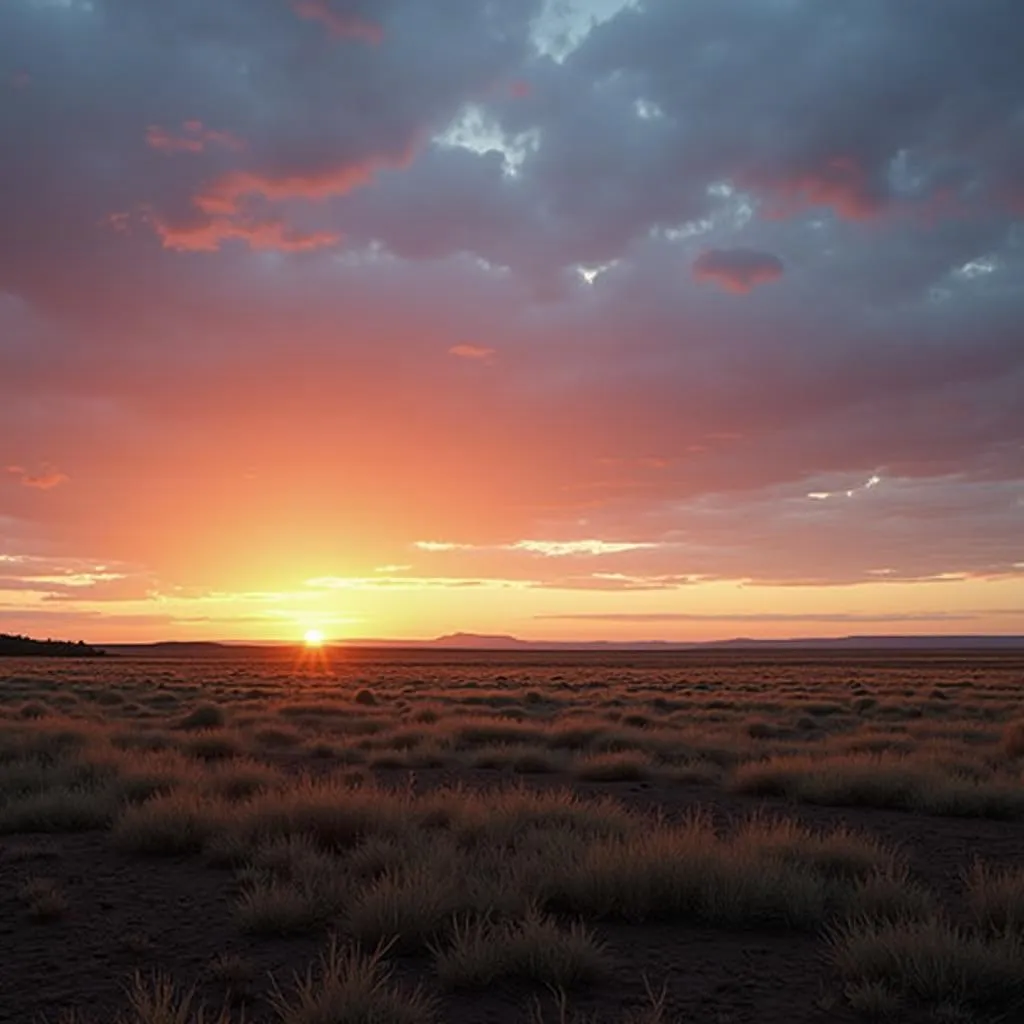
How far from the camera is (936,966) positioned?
6.49 meters

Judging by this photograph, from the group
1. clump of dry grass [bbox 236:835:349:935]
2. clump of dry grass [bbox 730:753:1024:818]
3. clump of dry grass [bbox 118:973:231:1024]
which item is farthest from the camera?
clump of dry grass [bbox 730:753:1024:818]

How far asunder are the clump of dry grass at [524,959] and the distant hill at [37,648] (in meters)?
120

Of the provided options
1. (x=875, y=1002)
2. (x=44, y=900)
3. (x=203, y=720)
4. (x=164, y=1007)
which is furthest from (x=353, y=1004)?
(x=203, y=720)

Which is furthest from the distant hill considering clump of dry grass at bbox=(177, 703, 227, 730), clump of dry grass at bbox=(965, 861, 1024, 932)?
clump of dry grass at bbox=(965, 861, 1024, 932)

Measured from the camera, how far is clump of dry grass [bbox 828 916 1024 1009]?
6422 millimetres

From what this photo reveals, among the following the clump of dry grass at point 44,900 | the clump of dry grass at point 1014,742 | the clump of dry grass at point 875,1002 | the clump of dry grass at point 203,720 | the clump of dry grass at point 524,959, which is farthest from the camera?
the clump of dry grass at point 203,720

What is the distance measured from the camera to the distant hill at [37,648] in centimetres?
11806

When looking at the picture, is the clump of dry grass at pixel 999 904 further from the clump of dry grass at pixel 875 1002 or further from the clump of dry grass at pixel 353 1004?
the clump of dry grass at pixel 353 1004

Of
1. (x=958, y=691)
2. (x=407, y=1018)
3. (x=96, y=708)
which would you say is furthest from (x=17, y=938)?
(x=958, y=691)

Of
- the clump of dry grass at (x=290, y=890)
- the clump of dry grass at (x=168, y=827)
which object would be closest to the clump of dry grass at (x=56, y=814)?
the clump of dry grass at (x=168, y=827)

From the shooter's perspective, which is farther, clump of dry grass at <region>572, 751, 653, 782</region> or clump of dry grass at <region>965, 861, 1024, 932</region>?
clump of dry grass at <region>572, 751, 653, 782</region>

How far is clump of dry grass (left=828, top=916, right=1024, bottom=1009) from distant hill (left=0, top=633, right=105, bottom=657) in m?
121

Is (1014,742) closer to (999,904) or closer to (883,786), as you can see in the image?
(883,786)

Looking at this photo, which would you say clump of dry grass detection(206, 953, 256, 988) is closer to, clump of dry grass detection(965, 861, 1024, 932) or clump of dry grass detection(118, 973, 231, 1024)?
clump of dry grass detection(118, 973, 231, 1024)
